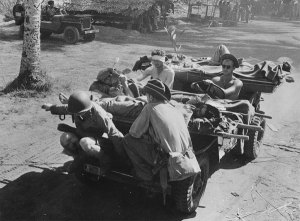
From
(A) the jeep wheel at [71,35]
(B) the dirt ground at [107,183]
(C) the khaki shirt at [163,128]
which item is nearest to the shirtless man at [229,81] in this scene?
(B) the dirt ground at [107,183]

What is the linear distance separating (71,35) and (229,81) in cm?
1244

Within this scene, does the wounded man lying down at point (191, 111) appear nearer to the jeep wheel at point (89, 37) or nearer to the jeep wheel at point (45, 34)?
the jeep wheel at point (89, 37)

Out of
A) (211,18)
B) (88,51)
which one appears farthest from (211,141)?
A: (211,18)

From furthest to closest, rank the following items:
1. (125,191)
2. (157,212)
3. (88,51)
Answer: (88,51), (125,191), (157,212)

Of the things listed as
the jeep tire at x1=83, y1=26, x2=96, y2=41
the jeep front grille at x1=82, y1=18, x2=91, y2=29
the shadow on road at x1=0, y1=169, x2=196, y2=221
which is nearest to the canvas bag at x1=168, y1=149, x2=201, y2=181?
the shadow on road at x1=0, y1=169, x2=196, y2=221

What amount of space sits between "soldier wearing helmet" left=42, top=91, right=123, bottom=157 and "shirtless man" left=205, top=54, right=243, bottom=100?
9.60 feet

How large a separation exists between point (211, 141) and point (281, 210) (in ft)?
4.72

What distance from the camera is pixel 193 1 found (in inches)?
1416

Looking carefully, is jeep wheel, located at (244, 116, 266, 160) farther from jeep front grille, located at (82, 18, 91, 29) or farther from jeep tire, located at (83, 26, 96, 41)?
jeep tire, located at (83, 26, 96, 41)

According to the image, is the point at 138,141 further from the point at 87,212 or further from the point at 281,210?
the point at 281,210

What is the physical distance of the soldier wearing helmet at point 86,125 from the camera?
5.38m

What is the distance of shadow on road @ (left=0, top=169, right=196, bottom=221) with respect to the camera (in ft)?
18.6

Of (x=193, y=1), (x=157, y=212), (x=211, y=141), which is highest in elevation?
(x=193, y=1)

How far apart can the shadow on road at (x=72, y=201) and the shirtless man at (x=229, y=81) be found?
2.74 metres
